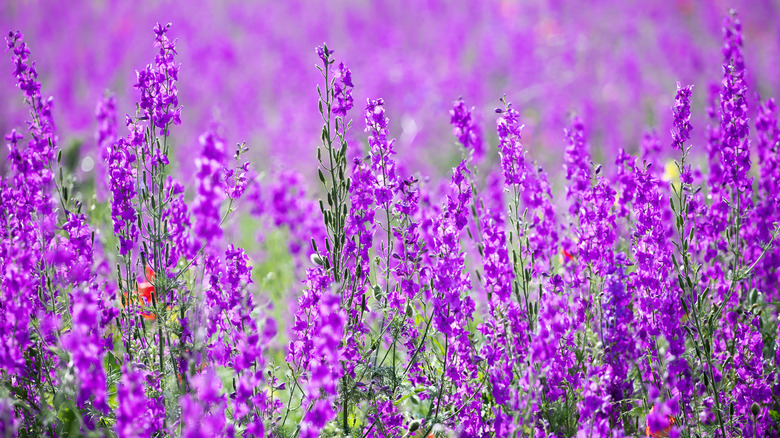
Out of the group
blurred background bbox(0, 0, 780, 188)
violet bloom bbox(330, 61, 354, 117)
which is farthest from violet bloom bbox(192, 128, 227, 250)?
blurred background bbox(0, 0, 780, 188)

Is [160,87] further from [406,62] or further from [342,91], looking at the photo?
[406,62]

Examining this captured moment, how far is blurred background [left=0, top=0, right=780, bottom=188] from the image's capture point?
26.2 feet

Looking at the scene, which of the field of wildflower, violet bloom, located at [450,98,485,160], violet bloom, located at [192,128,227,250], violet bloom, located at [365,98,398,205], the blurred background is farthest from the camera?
the blurred background

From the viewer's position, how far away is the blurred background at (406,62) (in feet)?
26.2

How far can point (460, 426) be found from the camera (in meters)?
1.98

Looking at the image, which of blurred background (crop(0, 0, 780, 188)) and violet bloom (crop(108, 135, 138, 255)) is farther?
blurred background (crop(0, 0, 780, 188))

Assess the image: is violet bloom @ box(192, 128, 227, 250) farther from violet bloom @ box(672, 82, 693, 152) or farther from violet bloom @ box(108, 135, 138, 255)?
violet bloom @ box(672, 82, 693, 152)

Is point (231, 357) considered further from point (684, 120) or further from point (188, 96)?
point (188, 96)

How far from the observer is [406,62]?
31.8 feet

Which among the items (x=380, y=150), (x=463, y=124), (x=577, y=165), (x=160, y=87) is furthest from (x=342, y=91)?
(x=577, y=165)

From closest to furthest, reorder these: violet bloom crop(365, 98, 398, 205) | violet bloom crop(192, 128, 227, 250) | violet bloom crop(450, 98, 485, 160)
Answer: violet bloom crop(192, 128, 227, 250) < violet bloom crop(365, 98, 398, 205) < violet bloom crop(450, 98, 485, 160)

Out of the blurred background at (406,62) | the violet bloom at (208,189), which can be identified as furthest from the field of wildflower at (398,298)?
the blurred background at (406,62)

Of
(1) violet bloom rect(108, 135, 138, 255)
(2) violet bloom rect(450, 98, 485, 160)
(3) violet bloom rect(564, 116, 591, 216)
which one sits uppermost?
(2) violet bloom rect(450, 98, 485, 160)

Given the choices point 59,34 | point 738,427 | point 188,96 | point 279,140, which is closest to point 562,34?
point 279,140
